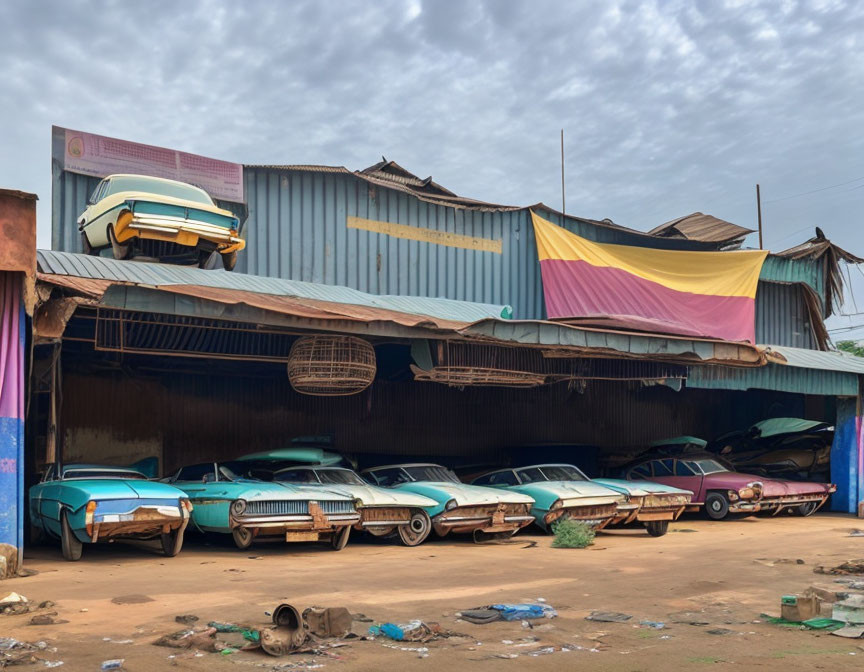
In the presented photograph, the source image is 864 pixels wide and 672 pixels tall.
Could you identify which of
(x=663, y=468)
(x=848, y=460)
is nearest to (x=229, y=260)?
(x=663, y=468)

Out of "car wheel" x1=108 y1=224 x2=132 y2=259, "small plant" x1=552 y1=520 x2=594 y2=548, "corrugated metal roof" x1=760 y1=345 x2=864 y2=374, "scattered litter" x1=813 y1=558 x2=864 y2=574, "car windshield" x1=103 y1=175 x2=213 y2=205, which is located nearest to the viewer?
"scattered litter" x1=813 y1=558 x2=864 y2=574

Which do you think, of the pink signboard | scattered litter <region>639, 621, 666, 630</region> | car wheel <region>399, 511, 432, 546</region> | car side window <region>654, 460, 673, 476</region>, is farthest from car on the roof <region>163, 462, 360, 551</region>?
car side window <region>654, 460, 673, 476</region>

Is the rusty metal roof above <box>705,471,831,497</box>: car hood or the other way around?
above

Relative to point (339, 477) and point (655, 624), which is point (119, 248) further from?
point (655, 624)

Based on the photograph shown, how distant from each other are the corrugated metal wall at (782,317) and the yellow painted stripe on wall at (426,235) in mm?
8789

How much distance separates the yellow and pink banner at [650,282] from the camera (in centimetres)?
2070

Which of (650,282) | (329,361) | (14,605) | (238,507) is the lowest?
(14,605)

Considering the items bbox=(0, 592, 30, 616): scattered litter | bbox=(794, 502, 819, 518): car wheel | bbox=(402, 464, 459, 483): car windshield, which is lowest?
bbox=(794, 502, 819, 518): car wheel

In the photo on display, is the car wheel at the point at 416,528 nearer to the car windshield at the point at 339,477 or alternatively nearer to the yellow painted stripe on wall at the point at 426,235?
the car windshield at the point at 339,477

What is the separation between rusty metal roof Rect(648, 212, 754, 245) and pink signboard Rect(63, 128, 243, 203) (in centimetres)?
1184

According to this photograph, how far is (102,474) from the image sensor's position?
12141 mm

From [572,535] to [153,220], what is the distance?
321 inches

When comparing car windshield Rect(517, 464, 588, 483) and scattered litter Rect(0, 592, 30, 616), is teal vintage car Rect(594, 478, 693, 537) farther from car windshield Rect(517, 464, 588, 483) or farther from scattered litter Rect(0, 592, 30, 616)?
scattered litter Rect(0, 592, 30, 616)

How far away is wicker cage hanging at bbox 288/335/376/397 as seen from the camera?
510 inches
